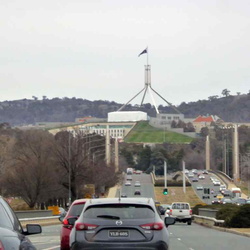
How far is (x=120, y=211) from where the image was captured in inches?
577

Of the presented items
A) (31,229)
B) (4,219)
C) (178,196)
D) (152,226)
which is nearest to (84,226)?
(152,226)

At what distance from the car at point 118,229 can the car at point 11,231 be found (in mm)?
2195

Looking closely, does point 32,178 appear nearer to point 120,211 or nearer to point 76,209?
point 76,209

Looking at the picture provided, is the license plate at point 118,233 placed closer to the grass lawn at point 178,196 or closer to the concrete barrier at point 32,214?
the concrete barrier at point 32,214

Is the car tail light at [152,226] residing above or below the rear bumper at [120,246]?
above

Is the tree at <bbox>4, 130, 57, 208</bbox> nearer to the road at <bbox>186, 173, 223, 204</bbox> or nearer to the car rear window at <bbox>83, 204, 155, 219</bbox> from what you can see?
the road at <bbox>186, 173, 223, 204</bbox>

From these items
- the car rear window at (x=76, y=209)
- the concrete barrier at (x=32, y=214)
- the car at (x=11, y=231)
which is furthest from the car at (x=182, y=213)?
the car at (x=11, y=231)

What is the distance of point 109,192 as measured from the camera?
10869cm

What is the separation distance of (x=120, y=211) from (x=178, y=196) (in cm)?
9342

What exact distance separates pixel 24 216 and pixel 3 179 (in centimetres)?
1790

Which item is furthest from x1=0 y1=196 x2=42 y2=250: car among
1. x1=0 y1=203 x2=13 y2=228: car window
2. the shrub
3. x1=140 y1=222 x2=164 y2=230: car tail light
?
the shrub

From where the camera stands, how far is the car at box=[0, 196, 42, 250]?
9557 millimetres

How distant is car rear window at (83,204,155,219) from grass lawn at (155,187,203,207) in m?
79.6

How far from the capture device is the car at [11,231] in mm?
9557
